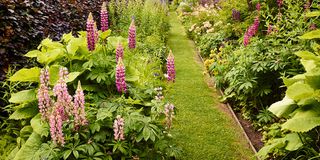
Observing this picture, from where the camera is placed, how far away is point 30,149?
314cm

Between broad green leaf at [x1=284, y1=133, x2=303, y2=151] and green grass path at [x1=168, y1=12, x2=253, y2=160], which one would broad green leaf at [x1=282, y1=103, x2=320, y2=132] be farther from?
green grass path at [x1=168, y1=12, x2=253, y2=160]

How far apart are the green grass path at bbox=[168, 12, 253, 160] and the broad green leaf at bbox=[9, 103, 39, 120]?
152cm

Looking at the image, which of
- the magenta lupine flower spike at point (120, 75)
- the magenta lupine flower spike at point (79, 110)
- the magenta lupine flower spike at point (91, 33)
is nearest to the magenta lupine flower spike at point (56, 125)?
the magenta lupine flower spike at point (79, 110)

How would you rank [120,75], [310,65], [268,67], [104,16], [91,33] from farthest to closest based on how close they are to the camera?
[268,67] < [104,16] < [310,65] < [91,33] < [120,75]

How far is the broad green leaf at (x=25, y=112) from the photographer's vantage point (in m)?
3.63

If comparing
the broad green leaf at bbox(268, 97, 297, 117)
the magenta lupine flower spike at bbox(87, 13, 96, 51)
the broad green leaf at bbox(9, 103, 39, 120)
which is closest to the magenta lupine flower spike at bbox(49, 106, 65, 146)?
the magenta lupine flower spike at bbox(87, 13, 96, 51)

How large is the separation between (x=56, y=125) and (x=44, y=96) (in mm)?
321

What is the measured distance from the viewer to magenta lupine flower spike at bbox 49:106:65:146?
8.80 feet

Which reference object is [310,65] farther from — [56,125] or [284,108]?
[56,125]

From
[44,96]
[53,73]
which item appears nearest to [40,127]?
[44,96]

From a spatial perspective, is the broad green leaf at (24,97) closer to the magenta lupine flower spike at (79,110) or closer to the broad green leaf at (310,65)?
the magenta lupine flower spike at (79,110)

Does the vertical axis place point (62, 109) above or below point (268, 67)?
above

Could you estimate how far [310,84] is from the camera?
326 cm

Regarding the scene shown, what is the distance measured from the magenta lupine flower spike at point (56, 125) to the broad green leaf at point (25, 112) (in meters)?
1.02
